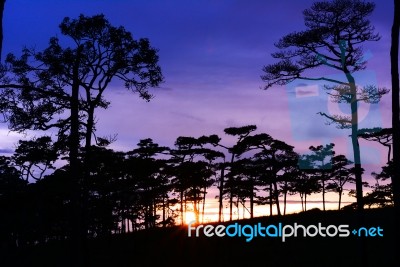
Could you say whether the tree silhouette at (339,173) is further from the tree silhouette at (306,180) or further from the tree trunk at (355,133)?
the tree trunk at (355,133)

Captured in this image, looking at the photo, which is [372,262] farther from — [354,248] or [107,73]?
[107,73]

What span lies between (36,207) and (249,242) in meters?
28.9

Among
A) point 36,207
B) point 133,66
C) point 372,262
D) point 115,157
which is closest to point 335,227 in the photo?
point 372,262
